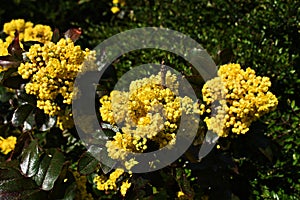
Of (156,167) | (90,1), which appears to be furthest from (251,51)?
(90,1)

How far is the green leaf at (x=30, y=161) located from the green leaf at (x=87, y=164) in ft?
0.77

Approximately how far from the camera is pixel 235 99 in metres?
2.11

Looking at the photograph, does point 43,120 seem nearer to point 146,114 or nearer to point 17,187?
point 17,187

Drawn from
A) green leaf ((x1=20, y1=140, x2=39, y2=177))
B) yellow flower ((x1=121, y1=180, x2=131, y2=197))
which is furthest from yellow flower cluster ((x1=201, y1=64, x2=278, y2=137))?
green leaf ((x1=20, y1=140, x2=39, y2=177))

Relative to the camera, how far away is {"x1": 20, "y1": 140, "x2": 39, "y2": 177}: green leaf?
7.44 feet

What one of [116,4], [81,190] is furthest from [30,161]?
[116,4]

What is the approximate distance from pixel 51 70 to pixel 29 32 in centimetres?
84

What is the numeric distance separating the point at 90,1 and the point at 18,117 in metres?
2.05

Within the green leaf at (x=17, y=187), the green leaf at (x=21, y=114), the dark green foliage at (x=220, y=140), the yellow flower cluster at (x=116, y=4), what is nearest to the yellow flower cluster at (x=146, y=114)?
the dark green foliage at (x=220, y=140)

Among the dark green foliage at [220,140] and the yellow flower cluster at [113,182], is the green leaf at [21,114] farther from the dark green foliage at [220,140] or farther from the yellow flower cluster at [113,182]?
the yellow flower cluster at [113,182]

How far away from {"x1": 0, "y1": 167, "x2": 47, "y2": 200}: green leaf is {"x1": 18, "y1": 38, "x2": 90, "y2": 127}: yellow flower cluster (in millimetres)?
330

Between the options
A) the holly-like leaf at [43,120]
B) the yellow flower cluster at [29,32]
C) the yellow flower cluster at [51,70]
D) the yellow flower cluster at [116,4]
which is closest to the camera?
the yellow flower cluster at [51,70]

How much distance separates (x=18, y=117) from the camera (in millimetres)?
2439

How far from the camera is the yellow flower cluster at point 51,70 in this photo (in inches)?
85.0
